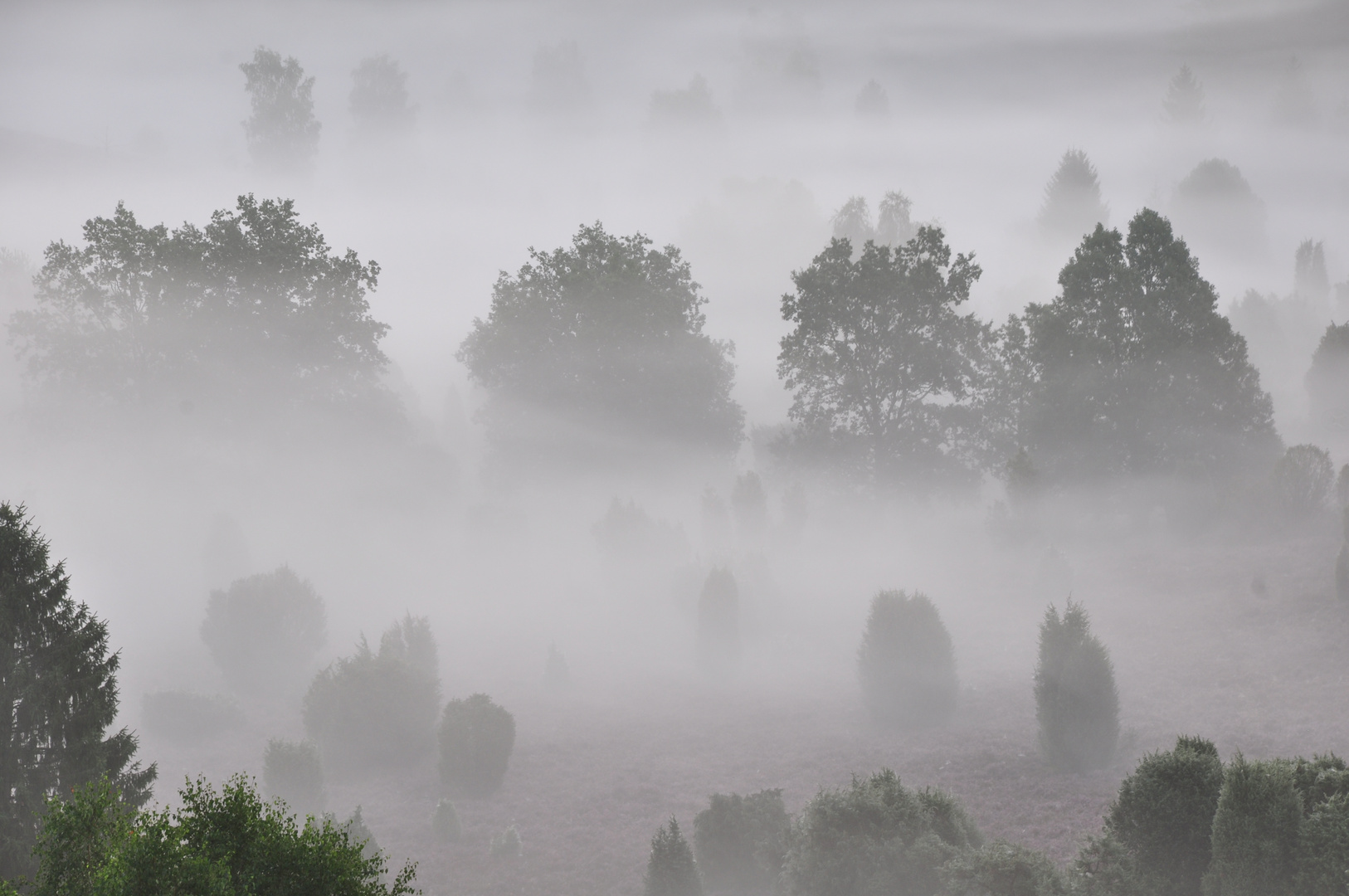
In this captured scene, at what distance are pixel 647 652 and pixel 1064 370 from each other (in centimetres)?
1706

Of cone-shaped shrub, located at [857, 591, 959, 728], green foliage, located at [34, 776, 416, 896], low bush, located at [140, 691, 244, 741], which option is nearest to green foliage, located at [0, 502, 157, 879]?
green foliage, located at [34, 776, 416, 896]

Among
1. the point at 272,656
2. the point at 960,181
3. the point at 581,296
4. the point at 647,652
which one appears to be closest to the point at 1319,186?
the point at 960,181

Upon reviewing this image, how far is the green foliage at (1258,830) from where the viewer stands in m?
8.59

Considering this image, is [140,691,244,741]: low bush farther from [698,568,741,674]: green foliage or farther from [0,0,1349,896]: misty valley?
[698,568,741,674]: green foliage

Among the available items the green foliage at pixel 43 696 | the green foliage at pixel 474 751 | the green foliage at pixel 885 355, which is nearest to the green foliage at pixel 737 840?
the green foliage at pixel 474 751

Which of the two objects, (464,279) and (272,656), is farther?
(464,279)

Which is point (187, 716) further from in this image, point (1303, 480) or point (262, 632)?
point (1303, 480)

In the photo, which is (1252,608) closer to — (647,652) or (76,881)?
(647,652)

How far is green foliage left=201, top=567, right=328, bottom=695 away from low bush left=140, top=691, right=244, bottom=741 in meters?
2.04

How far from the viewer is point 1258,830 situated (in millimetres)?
8672

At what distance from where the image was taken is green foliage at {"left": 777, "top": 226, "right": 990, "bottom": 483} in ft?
106

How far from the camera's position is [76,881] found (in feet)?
17.3

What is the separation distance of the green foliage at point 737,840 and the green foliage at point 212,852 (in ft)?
28.5

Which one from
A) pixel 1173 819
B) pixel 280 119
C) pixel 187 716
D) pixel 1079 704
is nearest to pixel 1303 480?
pixel 1079 704
